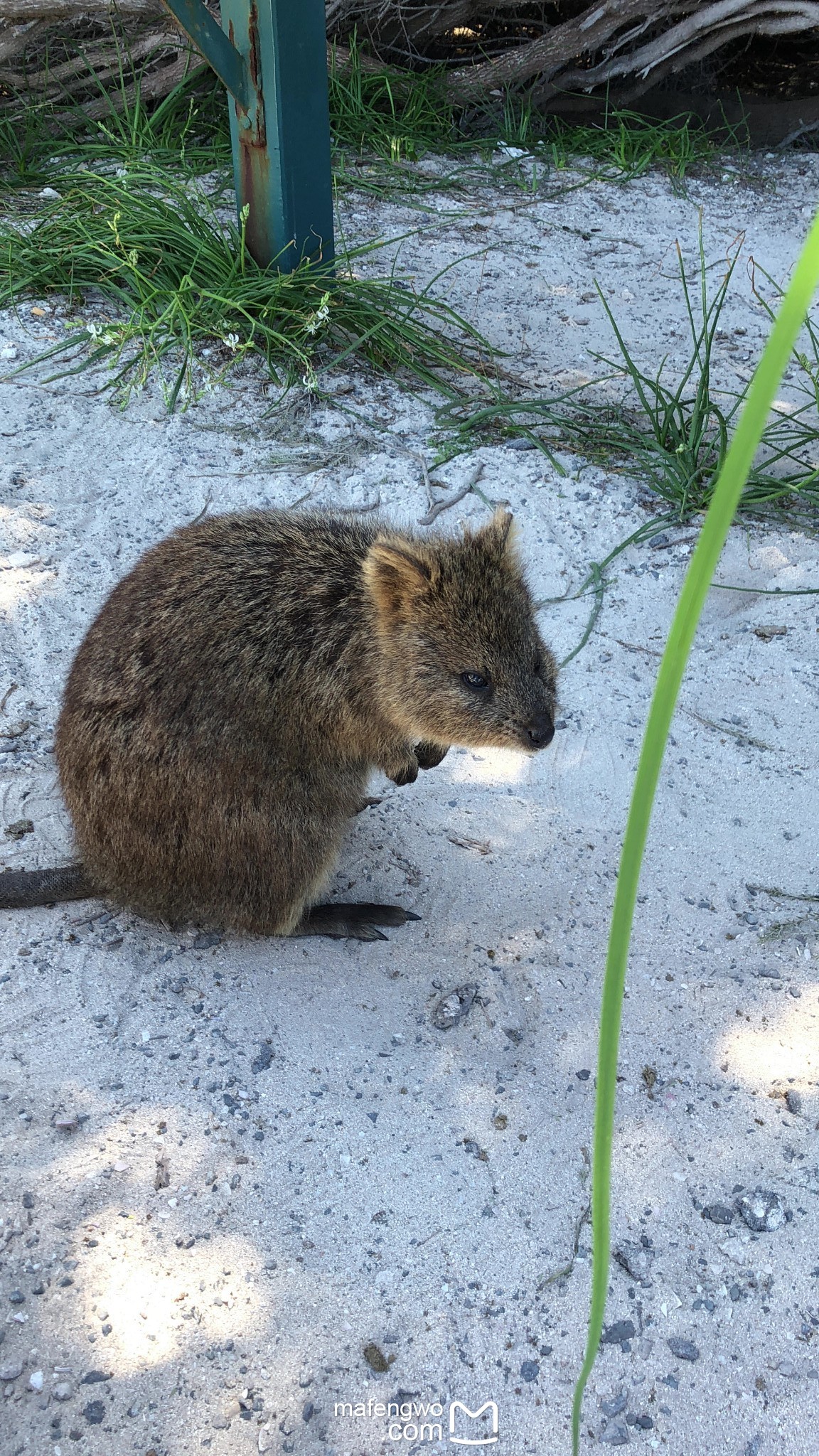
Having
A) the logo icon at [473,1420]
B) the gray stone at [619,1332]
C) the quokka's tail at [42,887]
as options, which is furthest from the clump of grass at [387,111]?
the logo icon at [473,1420]

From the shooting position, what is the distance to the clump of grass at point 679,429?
4691 mm

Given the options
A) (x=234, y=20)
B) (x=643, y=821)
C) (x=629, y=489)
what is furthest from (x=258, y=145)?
(x=643, y=821)

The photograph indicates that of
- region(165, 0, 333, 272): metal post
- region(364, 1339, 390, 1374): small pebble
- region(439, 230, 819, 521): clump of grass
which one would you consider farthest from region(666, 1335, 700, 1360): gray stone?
region(165, 0, 333, 272): metal post

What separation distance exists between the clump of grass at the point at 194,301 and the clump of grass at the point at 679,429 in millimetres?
448

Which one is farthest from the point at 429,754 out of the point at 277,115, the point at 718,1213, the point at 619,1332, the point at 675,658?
the point at 277,115

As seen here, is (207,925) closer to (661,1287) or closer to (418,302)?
(661,1287)

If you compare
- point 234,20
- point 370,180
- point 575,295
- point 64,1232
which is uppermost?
point 234,20

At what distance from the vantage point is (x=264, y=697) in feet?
9.82

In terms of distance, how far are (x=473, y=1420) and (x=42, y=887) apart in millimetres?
1711

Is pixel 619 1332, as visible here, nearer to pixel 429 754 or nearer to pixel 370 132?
pixel 429 754

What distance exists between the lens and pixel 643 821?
926mm

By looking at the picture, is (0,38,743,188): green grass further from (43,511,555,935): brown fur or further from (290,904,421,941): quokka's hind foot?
(290,904,421,941): quokka's hind foot

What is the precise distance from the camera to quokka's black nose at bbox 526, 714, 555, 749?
2980 millimetres

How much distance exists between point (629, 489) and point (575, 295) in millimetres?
1849
